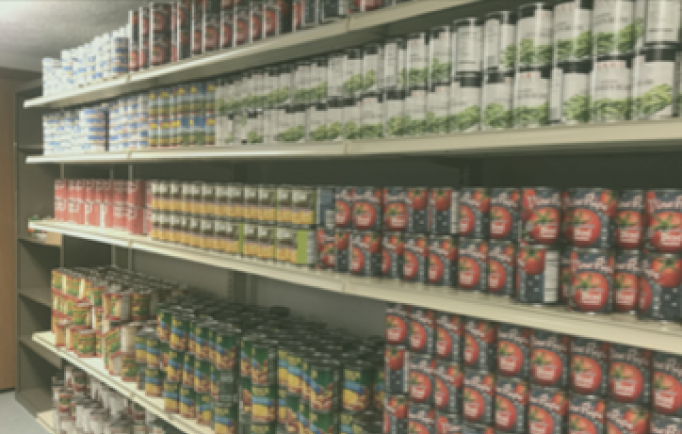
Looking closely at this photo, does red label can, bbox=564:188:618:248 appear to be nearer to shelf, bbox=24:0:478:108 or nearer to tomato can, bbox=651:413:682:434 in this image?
tomato can, bbox=651:413:682:434

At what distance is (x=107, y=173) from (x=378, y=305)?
2.83 m

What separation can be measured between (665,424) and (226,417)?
1609 millimetres

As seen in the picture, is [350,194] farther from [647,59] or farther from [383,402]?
[647,59]

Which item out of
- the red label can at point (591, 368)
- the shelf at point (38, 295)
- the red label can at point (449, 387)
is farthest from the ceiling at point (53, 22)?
the red label can at point (591, 368)

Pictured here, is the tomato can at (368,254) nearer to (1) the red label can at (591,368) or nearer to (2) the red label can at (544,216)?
(2) the red label can at (544,216)

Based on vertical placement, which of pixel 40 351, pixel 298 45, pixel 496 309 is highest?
pixel 298 45

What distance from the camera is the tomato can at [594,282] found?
1.28 meters

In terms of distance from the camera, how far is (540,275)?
1.37 meters

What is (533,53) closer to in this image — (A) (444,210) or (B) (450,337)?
(A) (444,210)

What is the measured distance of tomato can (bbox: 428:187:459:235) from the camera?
158 cm

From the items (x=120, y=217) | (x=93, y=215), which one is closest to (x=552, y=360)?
(x=120, y=217)

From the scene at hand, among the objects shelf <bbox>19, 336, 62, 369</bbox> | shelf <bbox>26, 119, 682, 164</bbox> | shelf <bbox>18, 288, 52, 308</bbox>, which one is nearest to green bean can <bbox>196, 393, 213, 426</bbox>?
shelf <bbox>26, 119, 682, 164</bbox>

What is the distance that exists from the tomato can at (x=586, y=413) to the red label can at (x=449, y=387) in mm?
308

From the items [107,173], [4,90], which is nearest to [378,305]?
[107,173]
